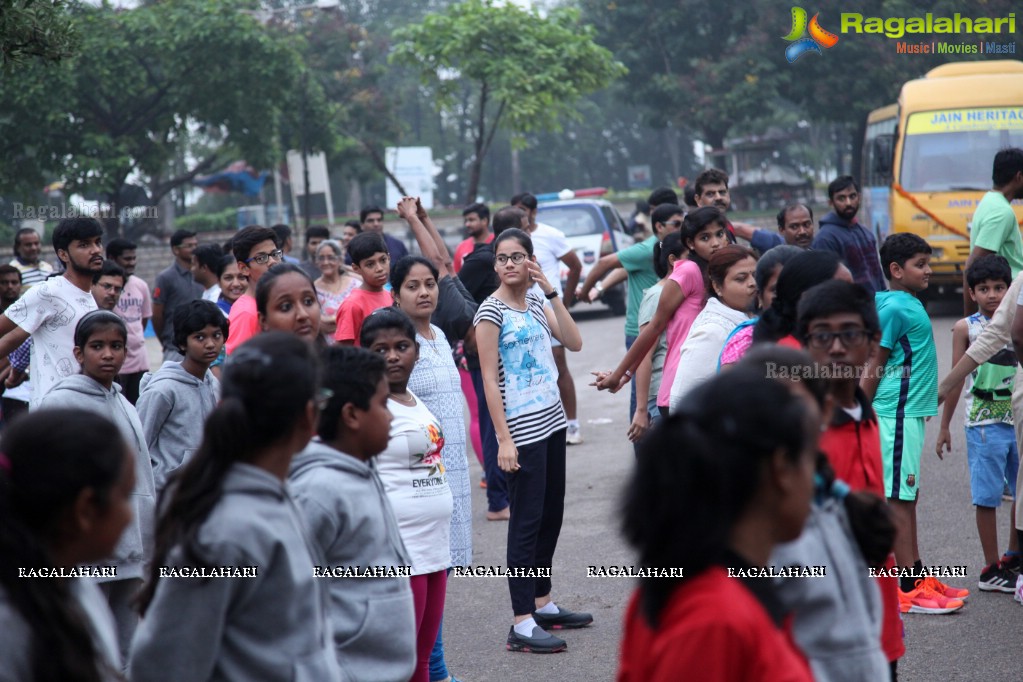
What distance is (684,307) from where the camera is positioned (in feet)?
19.4

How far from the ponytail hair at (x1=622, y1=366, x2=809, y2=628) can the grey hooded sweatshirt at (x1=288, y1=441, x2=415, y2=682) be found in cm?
116

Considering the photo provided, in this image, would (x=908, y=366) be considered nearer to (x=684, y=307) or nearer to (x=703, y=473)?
(x=684, y=307)

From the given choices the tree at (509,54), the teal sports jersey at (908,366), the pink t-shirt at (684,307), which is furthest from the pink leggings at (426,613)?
the tree at (509,54)

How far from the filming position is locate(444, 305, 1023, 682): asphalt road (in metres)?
4.94

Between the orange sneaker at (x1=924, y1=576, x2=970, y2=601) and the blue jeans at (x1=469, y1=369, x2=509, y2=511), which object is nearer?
the orange sneaker at (x1=924, y1=576, x2=970, y2=601)

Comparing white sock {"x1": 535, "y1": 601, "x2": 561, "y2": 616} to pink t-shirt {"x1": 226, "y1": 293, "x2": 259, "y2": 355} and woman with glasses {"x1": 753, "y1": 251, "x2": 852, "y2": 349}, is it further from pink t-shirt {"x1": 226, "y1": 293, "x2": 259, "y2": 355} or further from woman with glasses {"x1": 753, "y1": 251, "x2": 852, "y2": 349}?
woman with glasses {"x1": 753, "y1": 251, "x2": 852, "y2": 349}

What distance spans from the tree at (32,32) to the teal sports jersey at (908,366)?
4.76m

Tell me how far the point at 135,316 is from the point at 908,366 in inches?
231

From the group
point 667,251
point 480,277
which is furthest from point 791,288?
point 480,277

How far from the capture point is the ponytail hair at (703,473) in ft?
6.41

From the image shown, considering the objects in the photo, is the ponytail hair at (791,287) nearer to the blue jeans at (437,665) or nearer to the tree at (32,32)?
the blue jeans at (437,665)

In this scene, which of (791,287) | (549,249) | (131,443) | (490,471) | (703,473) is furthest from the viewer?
(549,249)

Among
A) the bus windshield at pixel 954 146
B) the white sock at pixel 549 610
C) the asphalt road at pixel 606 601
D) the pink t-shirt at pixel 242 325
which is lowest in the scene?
the asphalt road at pixel 606 601

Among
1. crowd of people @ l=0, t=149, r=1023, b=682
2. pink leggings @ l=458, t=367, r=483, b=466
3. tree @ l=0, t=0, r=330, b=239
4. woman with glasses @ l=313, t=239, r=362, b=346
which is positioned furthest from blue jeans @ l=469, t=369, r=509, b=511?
tree @ l=0, t=0, r=330, b=239
